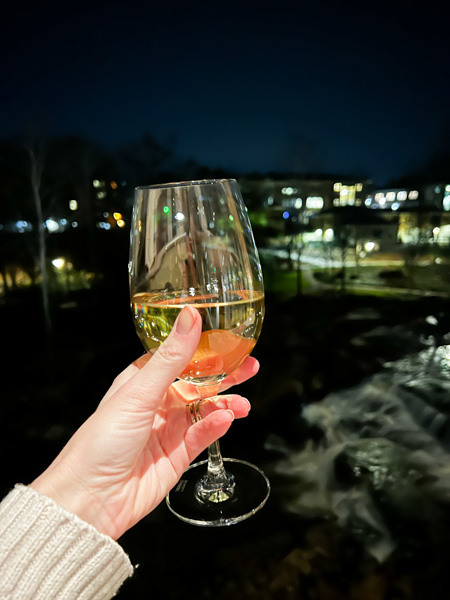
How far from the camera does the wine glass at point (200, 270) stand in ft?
1.60

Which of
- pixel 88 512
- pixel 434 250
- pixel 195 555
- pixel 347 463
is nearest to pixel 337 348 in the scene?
pixel 434 250

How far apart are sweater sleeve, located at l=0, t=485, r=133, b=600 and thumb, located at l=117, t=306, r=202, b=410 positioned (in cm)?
14

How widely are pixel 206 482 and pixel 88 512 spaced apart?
0.26m

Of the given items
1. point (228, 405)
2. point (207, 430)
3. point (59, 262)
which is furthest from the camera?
point (59, 262)

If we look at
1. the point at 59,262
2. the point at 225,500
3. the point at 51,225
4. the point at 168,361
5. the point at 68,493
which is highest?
the point at 51,225

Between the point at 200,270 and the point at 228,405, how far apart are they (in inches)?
10.7

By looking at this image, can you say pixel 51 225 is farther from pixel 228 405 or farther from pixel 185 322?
pixel 185 322

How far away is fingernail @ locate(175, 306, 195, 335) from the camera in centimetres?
43

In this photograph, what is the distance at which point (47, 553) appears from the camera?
421 millimetres

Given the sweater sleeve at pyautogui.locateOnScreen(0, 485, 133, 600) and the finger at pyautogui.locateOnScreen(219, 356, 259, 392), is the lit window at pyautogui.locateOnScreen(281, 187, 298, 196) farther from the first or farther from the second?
the sweater sleeve at pyautogui.locateOnScreen(0, 485, 133, 600)

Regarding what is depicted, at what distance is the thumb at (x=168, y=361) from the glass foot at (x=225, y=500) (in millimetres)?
246

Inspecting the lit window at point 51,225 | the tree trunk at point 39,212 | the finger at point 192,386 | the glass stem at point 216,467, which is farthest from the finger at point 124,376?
the lit window at point 51,225

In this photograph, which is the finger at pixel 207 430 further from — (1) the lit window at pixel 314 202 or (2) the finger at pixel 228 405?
(1) the lit window at pixel 314 202

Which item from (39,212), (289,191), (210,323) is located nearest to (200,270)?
(210,323)
